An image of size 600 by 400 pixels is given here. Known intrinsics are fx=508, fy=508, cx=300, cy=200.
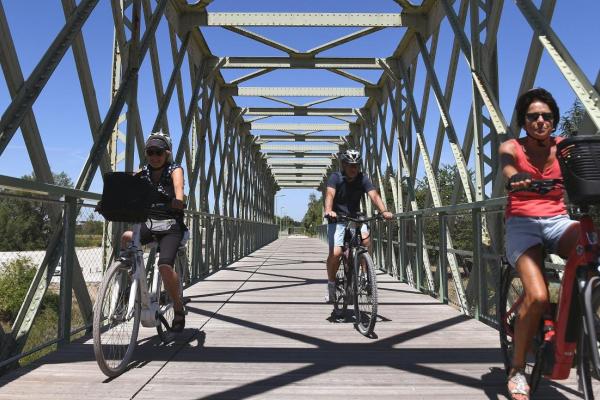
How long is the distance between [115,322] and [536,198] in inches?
89.8

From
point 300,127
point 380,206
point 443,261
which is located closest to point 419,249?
point 443,261

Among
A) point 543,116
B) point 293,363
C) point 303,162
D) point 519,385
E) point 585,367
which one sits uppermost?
point 303,162

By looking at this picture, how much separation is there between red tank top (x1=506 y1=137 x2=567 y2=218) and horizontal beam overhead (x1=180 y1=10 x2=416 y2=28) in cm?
632

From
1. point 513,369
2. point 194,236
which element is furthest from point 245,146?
point 513,369

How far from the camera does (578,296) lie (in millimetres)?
1939

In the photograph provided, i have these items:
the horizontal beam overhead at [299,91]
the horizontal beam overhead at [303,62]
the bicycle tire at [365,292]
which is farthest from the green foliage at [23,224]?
the horizontal beam overhead at [299,91]

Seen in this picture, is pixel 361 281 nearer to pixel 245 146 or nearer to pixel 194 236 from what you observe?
pixel 194 236

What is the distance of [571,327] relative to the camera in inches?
77.6

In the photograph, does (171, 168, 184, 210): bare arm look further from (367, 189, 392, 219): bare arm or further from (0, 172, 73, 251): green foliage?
(367, 189, 392, 219): bare arm

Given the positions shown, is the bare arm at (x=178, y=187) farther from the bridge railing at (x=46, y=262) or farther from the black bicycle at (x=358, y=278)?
the black bicycle at (x=358, y=278)

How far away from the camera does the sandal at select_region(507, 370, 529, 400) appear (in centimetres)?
227

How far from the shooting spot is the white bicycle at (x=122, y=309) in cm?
268

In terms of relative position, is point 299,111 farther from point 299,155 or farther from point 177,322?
point 177,322

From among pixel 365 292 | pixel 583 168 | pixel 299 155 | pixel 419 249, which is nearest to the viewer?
pixel 583 168
